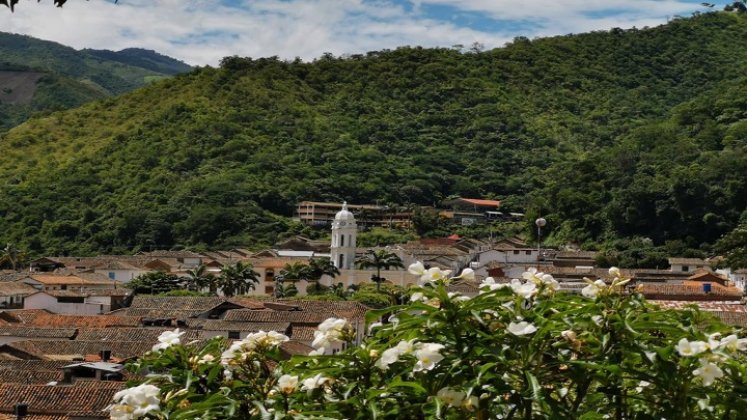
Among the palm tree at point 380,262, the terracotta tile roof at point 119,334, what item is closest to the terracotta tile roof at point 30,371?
Answer: the terracotta tile roof at point 119,334

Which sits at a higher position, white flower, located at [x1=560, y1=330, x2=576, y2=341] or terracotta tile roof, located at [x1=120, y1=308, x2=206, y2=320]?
white flower, located at [x1=560, y1=330, x2=576, y2=341]

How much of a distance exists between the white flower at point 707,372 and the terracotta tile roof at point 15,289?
43.6m

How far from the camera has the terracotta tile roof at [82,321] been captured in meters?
36.3

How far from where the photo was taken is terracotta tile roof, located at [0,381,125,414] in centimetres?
1911

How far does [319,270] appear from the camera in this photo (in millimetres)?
56219

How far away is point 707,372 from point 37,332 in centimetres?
3013

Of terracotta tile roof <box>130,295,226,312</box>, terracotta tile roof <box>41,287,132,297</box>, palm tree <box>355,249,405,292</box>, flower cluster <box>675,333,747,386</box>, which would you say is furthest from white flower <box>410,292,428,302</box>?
palm tree <box>355,249,405,292</box>

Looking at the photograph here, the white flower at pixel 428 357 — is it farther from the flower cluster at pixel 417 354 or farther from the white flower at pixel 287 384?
the white flower at pixel 287 384

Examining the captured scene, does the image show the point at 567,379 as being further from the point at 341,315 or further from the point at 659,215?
the point at 659,215

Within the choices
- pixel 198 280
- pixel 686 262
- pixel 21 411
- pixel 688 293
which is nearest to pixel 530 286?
pixel 21 411

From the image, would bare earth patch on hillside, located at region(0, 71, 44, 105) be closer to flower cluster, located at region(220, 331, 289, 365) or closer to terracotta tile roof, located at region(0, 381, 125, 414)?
terracotta tile roof, located at region(0, 381, 125, 414)

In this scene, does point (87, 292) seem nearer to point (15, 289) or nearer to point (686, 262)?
point (15, 289)

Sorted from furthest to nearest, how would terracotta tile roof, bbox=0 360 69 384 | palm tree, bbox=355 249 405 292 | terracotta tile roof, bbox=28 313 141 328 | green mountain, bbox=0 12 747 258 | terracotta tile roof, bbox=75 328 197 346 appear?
green mountain, bbox=0 12 747 258
palm tree, bbox=355 249 405 292
terracotta tile roof, bbox=28 313 141 328
terracotta tile roof, bbox=75 328 197 346
terracotta tile roof, bbox=0 360 69 384

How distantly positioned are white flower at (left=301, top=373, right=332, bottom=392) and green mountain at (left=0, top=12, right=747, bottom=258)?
2478 inches
